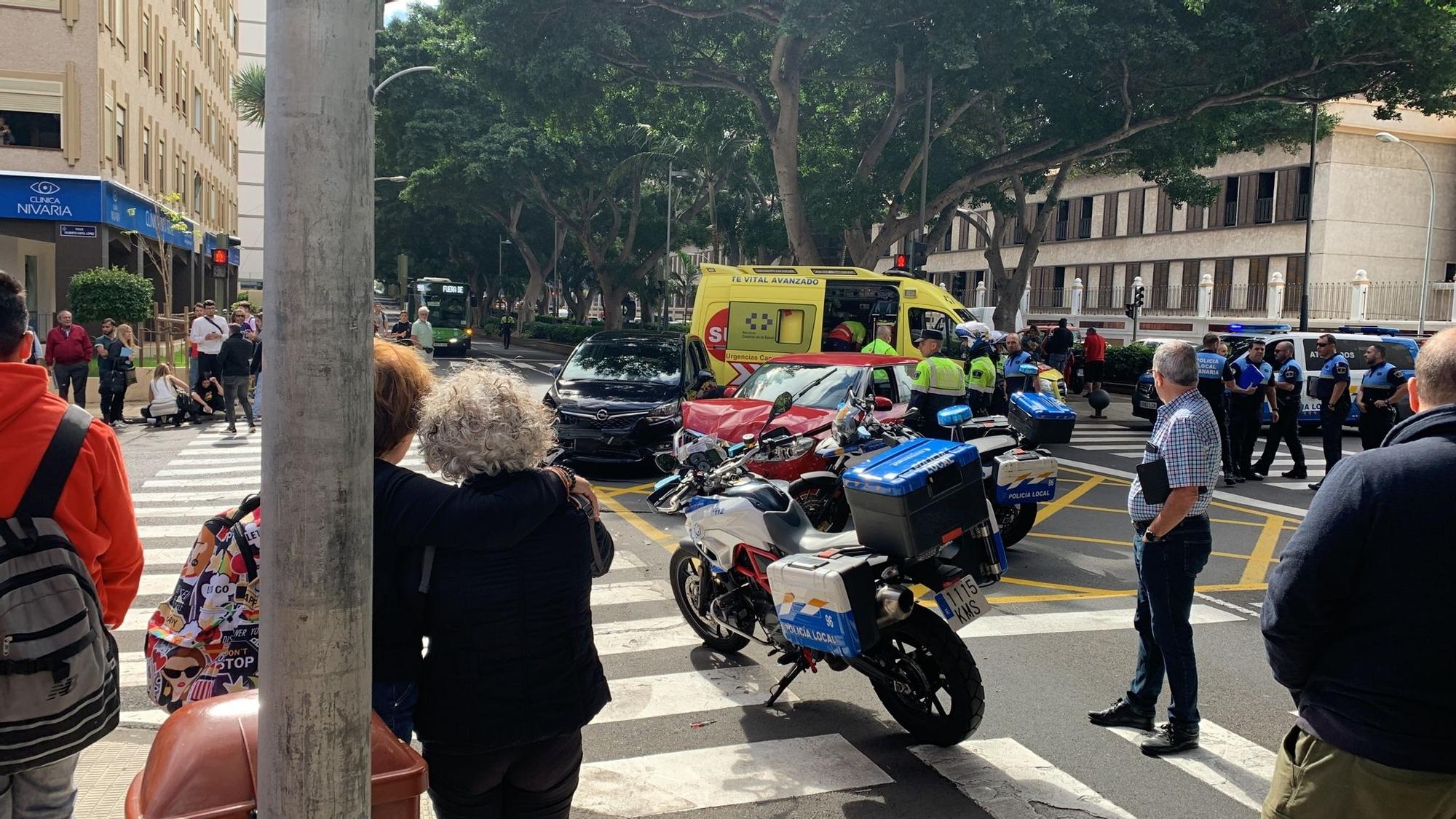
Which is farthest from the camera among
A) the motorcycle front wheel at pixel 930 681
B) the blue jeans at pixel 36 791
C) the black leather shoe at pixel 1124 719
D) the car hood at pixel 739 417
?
the car hood at pixel 739 417

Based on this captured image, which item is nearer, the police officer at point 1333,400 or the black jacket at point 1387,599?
the black jacket at point 1387,599

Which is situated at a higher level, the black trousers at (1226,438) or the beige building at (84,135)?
the beige building at (84,135)

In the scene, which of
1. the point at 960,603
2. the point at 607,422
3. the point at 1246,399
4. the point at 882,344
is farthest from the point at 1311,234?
the point at 960,603

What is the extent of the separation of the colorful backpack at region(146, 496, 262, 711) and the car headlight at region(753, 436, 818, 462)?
444 cm

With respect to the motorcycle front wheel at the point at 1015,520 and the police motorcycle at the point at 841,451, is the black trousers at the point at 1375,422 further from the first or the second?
the police motorcycle at the point at 841,451

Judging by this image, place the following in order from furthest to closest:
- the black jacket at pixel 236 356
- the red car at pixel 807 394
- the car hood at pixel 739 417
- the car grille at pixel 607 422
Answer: the black jacket at pixel 236 356, the car grille at pixel 607 422, the red car at pixel 807 394, the car hood at pixel 739 417

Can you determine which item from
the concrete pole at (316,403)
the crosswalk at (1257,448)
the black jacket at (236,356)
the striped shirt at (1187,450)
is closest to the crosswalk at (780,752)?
the striped shirt at (1187,450)

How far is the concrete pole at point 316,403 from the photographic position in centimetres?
203

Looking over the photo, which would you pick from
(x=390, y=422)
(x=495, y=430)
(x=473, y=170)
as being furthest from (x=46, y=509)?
(x=473, y=170)

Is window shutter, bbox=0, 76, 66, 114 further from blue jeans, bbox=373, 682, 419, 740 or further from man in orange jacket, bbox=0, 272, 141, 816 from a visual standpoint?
blue jeans, bbox=373, 682, 419, 740

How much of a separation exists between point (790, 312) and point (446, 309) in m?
29.3

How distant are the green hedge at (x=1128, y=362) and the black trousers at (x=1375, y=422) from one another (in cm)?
1305

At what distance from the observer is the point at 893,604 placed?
4.63 m

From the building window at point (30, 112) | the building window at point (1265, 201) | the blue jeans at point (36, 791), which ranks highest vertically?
the building window at point (1265, 201)
